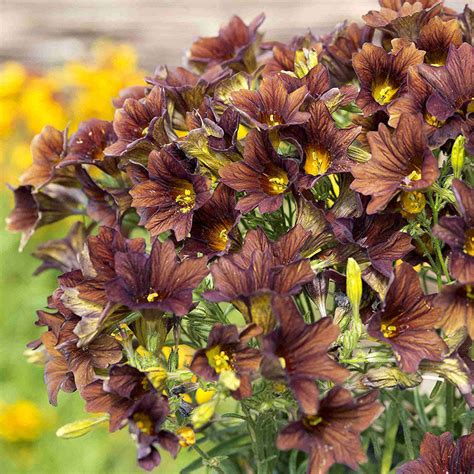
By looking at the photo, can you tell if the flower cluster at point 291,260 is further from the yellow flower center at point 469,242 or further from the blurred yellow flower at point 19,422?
the blurred yellow flower at point 19,422

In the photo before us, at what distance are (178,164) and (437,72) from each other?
0.32 meters

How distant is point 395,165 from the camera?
95 cm

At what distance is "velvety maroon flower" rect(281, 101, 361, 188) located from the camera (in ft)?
3.17

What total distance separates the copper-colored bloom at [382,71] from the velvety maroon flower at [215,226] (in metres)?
0.20

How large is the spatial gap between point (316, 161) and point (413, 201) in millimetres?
122

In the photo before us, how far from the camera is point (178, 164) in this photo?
3.29 feet

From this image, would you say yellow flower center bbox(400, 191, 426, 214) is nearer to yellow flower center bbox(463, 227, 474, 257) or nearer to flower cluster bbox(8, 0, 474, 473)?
flower cluster bbox(8, 0, 474, 473)

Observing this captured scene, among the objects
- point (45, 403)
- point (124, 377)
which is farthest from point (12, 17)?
point (124, 377)

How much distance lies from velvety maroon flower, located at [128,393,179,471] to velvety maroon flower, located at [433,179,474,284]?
0.32m

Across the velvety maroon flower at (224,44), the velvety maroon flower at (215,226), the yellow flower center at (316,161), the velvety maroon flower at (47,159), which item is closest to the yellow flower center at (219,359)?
the velvety maroon flower at (215,226)

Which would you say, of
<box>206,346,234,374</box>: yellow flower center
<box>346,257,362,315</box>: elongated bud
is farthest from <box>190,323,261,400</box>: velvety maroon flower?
<box>346,257,362,315</box>: elongated bud

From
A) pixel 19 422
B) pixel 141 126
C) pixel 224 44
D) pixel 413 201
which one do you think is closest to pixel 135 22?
pixel 19 422

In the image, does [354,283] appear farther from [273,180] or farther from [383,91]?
[383,91]

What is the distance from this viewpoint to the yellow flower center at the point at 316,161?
0.99m
